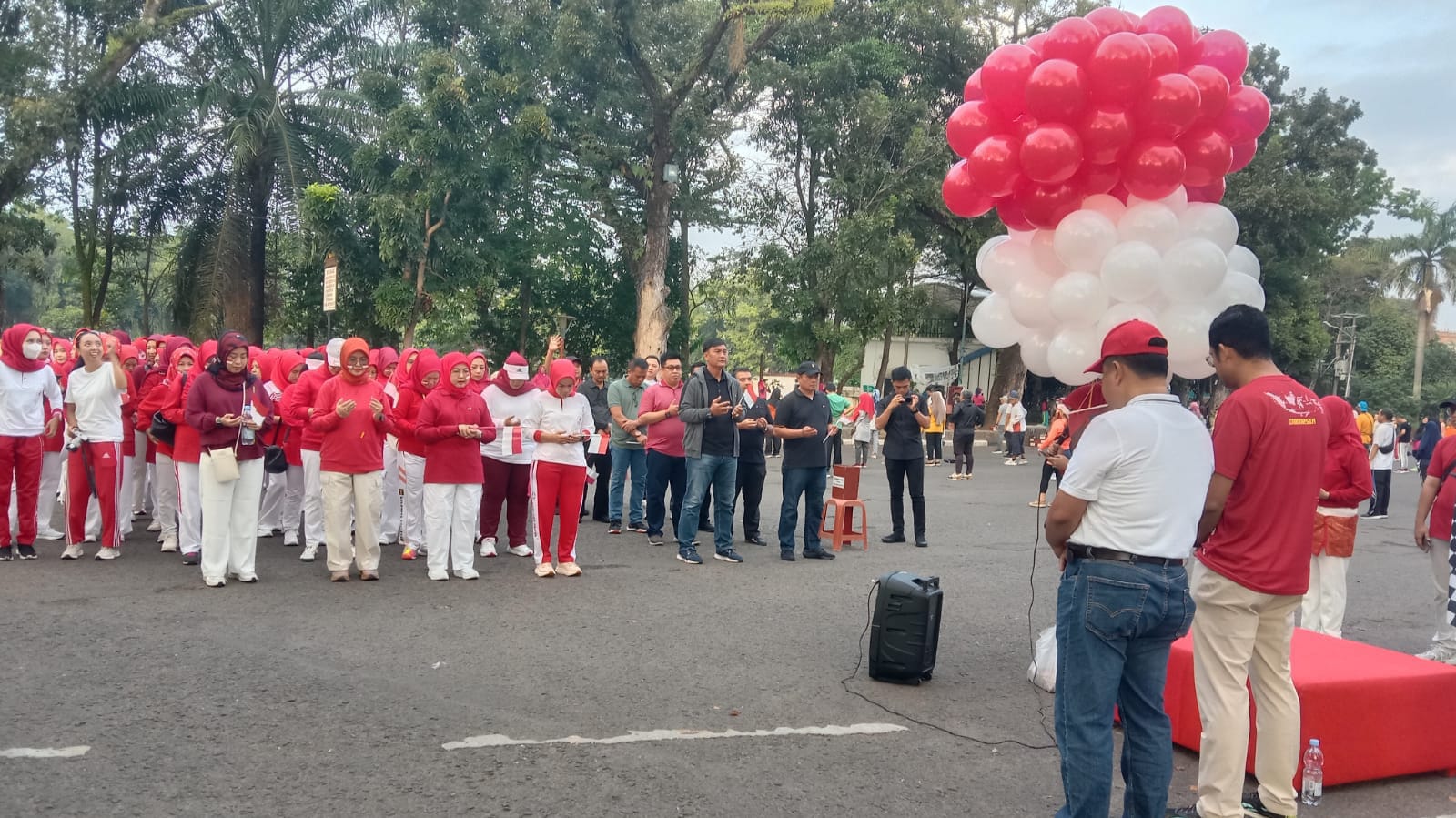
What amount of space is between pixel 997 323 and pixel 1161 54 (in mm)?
1772

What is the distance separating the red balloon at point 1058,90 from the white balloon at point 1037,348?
1.25 m

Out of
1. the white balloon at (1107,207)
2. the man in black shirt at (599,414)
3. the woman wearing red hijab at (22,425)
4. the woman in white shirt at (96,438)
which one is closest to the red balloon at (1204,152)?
the white balloon at (1107,207)

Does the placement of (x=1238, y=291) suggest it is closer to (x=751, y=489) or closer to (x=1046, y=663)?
(x=1046, y=663)

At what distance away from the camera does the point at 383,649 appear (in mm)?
6305

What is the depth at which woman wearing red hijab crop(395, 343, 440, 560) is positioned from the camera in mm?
8945

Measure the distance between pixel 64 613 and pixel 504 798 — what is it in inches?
178

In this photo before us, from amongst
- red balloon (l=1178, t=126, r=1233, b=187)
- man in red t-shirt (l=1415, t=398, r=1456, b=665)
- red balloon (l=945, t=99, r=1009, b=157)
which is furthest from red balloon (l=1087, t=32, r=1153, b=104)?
man in red t-shirt (l=1415, t=398, r=1456, b=665)

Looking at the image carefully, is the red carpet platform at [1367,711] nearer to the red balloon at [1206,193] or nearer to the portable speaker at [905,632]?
the portable speaker at [905,632]

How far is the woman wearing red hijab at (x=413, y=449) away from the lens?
8945 mm

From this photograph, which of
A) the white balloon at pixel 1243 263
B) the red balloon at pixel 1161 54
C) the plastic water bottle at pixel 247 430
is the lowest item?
the plastic water bottle at pixel 247 430

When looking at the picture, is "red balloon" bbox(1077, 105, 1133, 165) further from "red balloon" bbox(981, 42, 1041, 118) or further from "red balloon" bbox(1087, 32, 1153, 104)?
"red balloon" bbox(981, 42, 1041, 118)

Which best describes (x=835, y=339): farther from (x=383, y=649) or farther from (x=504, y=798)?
(x=504, y=798)

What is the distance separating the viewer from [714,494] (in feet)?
32.3

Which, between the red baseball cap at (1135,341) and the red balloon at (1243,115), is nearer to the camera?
the red baseball cap at (1135,341)
